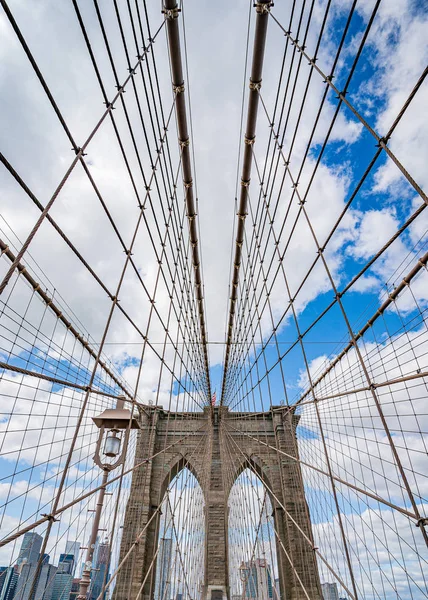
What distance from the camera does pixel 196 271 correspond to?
30.5ft

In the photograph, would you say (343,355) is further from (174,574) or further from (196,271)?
(174,574)

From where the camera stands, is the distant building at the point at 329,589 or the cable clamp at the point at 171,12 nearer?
the cable clamp at the point at 171,12

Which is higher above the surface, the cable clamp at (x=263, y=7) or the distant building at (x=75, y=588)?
the cable clamp at (x=263, y=7)

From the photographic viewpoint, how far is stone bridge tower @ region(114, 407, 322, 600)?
13.1m

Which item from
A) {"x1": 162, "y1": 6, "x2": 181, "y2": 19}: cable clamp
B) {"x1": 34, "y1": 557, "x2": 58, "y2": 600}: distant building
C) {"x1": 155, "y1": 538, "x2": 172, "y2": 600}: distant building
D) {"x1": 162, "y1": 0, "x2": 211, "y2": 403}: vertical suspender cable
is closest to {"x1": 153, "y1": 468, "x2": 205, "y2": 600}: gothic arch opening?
{"x1": 155, "y1": 538, "x2": 172, "y2": 600}: distant building

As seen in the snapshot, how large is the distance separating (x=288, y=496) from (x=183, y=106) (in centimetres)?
1444

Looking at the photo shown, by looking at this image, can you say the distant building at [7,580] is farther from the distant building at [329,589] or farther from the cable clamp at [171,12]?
the distant building at [329,589]

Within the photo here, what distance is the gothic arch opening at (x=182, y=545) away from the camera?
26.6 ft

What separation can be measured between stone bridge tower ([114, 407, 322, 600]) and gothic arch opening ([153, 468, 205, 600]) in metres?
0.41

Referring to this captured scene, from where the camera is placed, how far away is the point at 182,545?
9836 mm

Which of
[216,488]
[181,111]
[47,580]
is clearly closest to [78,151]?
[181,111]

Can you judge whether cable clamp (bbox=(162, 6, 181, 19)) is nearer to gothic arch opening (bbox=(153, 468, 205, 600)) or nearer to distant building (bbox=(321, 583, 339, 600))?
gothic arch opening (bbox=(153, 468, 205, 600))

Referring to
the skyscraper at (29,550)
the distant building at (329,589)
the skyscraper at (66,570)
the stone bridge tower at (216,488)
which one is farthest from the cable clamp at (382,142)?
the stone bridge tower at (216,488)

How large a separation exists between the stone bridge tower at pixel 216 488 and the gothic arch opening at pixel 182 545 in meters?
0.41
